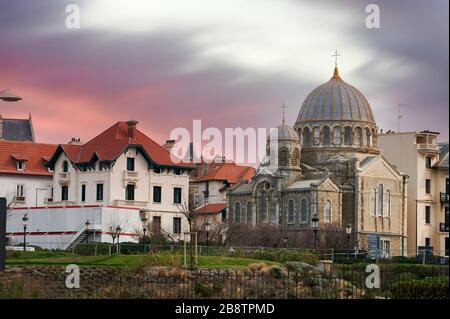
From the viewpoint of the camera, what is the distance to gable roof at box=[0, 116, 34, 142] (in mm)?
100875

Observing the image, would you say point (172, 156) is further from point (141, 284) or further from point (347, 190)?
point (141, 284)

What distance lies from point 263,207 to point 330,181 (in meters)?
5.87

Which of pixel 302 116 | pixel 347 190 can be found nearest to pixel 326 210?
pixel 347 190

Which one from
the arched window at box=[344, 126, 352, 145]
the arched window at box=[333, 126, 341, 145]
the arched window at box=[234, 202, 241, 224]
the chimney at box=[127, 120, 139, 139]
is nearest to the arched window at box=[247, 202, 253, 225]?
the arched window at box=[234, 202, 241, 224]

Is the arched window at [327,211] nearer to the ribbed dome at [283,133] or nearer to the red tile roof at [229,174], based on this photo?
the ribbed dome at [283,133]

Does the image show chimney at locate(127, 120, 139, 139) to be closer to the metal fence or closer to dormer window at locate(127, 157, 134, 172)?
dormer window at locate(127, 157, 134, 172)

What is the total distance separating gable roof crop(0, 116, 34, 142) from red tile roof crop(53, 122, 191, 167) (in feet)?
56.6

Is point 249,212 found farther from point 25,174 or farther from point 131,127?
point 25,174

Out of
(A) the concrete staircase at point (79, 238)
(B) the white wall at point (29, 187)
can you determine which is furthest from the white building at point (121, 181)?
(A) the concrete staircase at point (79, 238)

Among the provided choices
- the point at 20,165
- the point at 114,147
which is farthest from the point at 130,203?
the point at 20,165
